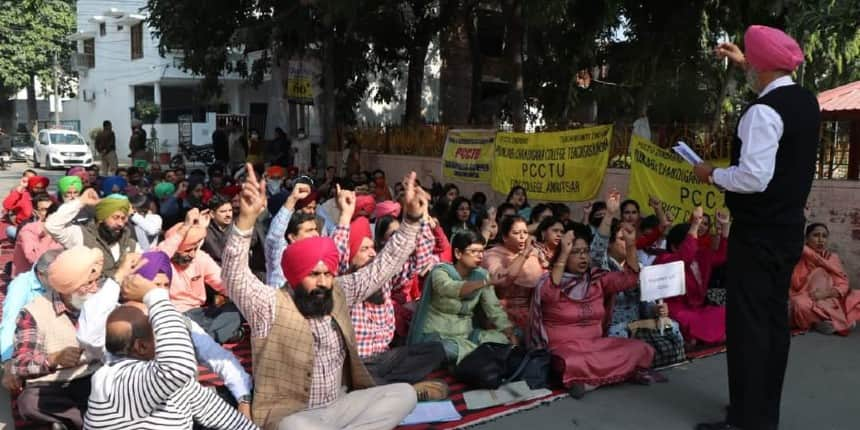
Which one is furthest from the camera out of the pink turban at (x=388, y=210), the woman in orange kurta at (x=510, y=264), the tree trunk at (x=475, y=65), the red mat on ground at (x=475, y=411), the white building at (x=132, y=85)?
the white building at (x=132, y=85)

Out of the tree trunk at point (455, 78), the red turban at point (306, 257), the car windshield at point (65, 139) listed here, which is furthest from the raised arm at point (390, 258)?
the car windshield at point (65, 139)

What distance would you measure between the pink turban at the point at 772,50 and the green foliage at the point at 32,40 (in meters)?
36.2

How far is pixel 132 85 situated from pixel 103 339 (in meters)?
32.0

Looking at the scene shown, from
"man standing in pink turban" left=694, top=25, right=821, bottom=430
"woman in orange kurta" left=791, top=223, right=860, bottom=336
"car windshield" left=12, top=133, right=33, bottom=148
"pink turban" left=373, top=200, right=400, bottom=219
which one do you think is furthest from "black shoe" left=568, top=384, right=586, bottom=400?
"car windshield" left=12, top=133, right=33, bottom=148

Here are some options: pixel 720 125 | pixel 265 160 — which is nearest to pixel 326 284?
pixel 720 125

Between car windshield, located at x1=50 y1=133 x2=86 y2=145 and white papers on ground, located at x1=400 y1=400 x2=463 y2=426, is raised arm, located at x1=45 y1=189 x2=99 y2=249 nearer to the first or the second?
white papers on ground, located at x1=400 y1=400 x2=463 y2=426

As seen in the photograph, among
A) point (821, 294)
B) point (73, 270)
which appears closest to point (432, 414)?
point (73, 270)

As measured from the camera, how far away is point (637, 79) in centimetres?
1372

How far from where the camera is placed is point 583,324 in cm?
479

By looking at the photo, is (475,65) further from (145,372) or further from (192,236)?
(145,372)

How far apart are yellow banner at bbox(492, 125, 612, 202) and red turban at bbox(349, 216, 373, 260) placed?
399cm

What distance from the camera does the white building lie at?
29.1 metres

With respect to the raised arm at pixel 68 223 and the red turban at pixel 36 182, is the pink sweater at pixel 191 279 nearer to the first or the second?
the raised arm at pixel 68 223

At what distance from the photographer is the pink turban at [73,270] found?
369cm
